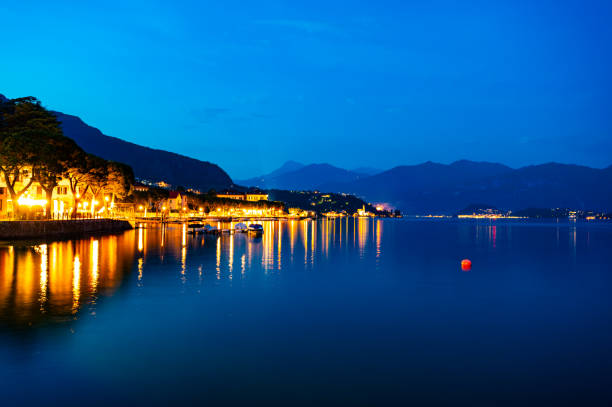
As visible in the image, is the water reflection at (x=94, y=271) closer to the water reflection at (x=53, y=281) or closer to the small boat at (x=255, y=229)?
the water reflection at (x=53, y=281)

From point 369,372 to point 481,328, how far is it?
970cm

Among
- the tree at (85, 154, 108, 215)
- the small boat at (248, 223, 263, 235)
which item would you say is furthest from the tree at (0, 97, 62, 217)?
the small boat at (248, 223, 263, 235)

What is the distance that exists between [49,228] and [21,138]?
17.1 metres

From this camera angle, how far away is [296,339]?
70.5 ft

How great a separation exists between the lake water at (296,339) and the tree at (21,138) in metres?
35.9

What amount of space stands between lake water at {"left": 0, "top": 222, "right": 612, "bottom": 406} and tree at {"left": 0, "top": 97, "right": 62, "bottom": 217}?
118 feet

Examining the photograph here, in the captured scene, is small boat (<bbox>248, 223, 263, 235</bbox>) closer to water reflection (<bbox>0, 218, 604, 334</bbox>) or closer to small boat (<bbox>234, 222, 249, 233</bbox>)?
small boat (<bbox>234, 222, 249, 233</bbox>)

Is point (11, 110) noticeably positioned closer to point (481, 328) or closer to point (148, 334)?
point (148, 334)

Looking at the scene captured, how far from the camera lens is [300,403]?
46.1 feet

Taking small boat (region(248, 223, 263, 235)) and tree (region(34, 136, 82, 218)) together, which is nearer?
tree (region(34, 136, 82, 218))

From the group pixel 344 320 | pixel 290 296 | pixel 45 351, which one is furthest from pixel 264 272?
pixel 45 351

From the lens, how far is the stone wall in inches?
2931

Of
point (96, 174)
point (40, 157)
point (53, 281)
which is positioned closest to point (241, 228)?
point (96, 174)

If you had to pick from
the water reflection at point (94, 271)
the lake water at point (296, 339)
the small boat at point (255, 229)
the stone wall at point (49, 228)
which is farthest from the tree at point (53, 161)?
the small boat at point (255, 229)
